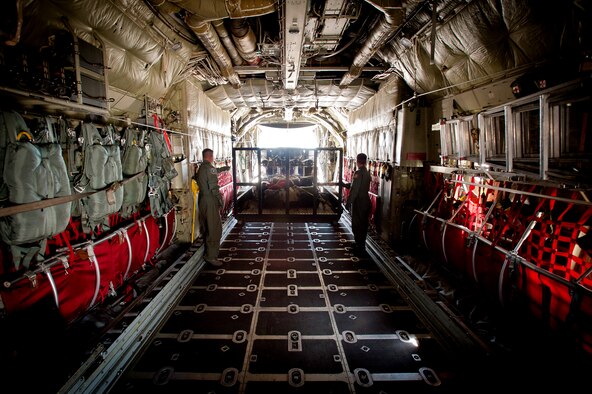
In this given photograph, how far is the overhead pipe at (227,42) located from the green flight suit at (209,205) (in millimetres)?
2269

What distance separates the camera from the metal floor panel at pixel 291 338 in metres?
2.64

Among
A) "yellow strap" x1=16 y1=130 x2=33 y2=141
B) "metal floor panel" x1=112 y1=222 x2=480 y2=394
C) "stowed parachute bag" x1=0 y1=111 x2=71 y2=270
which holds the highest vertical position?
"yellow strap" x1=16 y1=130 x2=33 y2=141

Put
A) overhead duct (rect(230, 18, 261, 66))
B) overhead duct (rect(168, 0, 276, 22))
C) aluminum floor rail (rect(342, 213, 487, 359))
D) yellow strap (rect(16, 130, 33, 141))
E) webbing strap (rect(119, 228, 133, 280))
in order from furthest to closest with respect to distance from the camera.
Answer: overhead duct (rect(230, 18, 261, 66)) → webbing strap (rect(119, 228, 133, 280)) → overhead duct (rect(168, 0, 276, 22)) → aluminum floor rail (rect(342, 213, 487, 359)) → yellow strap (rect(16, 130, 33, 141))

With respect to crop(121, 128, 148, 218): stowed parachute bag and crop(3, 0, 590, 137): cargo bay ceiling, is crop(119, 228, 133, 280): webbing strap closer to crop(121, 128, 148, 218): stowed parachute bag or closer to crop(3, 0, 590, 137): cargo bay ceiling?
crop(121, 128, 148, 218): stowed parachute bag

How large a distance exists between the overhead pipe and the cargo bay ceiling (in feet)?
0.07

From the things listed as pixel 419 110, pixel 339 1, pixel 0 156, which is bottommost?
pixel 0 156

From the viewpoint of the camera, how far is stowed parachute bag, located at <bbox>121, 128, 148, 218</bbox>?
13.9 ft

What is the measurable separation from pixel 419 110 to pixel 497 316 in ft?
12.7

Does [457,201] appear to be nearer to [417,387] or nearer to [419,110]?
[419,110]

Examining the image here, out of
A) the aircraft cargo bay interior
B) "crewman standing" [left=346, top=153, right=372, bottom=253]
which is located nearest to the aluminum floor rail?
the aircraft cargo bay interior

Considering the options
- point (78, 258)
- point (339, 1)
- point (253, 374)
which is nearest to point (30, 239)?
point (78, 258)

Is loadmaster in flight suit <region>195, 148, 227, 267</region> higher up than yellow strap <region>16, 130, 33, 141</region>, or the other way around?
yellow strap <region>16, 130, 33, 141</region>

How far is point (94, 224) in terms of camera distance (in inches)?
139

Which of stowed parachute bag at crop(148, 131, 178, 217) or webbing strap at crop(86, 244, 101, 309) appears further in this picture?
stowed parachute bag at crop(148, 131, 178, 217)
